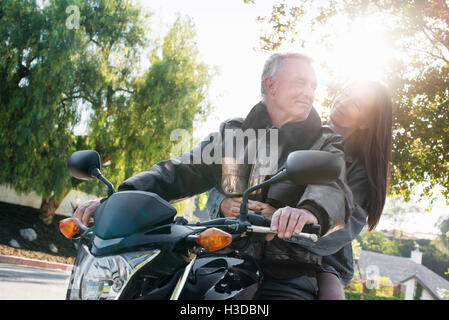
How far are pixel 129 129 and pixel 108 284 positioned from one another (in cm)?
1549

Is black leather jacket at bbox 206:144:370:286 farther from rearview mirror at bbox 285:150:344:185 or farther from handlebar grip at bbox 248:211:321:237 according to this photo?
rearview mirror at bbox 285:150:344:185

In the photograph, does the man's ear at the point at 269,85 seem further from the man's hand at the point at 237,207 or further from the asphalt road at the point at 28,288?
the asphalt road at the point at 28,288

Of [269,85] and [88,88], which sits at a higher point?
[88,88]

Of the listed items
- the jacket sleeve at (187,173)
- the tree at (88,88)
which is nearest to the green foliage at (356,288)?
the tree at (88,88)

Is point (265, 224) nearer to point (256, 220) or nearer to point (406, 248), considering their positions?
point (256, 220)

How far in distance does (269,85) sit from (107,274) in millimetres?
1498

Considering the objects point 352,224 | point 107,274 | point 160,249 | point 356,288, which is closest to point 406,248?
point 356,288

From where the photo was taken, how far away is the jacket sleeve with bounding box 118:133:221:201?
2.31 meters

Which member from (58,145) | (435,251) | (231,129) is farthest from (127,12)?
(435,251)

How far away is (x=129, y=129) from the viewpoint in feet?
53.9

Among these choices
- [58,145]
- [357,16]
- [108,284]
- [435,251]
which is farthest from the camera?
[435,251]

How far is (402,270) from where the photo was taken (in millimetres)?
49281
